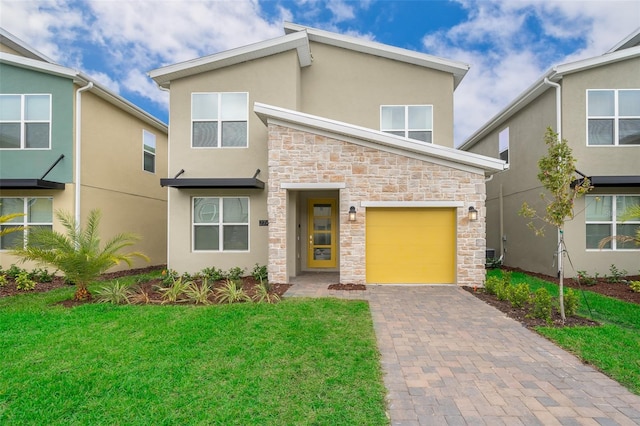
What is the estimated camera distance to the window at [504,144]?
13.3 metres

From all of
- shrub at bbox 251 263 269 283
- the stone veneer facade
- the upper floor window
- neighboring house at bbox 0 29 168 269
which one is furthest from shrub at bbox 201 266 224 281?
the upper floor window

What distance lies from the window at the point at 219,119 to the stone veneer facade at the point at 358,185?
193 cm

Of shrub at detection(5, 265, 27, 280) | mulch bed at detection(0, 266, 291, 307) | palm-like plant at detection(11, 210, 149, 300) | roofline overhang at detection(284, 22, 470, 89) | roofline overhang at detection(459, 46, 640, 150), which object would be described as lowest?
mulch bed at detection(0, 266, 291, 307)

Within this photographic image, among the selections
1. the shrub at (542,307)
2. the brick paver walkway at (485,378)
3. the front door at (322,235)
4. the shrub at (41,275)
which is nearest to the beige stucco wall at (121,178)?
the shrub at (41,275)

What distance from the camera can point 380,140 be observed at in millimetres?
8422

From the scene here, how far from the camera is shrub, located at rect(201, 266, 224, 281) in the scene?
9.69 meters

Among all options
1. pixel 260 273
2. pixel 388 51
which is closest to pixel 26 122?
pixel 260 273

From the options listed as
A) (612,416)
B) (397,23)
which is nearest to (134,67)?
(397,23)

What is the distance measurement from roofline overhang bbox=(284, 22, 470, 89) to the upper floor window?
867cm

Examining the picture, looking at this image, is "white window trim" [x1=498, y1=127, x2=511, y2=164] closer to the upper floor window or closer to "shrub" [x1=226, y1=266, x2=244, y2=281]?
"shrub" [x1=226, y1=266, x2=244, y2=281]

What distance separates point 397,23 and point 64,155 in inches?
774

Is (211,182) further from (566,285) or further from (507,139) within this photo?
(507,139)

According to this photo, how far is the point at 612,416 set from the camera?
117 inches

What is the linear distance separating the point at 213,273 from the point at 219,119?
493cm
